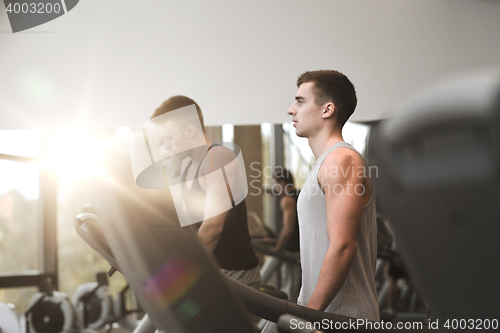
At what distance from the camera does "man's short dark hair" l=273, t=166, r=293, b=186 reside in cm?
454

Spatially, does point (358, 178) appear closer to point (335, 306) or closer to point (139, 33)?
point (335, 306)

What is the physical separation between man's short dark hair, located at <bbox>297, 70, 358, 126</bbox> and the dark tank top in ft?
1.62

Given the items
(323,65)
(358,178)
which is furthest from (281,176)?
(358,178)

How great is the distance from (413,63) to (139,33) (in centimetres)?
230

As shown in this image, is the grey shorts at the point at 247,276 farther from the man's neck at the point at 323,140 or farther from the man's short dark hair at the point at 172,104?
the man's short dark hair at the point at 172,104

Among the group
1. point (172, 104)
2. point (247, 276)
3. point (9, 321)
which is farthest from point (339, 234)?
point (9, 321)

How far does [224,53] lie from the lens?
A: 3.49 meters

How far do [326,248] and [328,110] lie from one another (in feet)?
1.56

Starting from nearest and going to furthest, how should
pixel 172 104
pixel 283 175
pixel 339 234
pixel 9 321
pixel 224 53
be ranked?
pixel 339 234, pixel 172 104, pixel 9 321, pixel 224 53, pixel 283 175

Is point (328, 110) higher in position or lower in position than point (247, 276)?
higher

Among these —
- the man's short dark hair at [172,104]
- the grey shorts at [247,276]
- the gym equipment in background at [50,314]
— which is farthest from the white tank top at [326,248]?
the gym equipment in background at [50,314]

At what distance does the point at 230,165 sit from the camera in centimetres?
167

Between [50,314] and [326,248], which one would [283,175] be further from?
[326,248]

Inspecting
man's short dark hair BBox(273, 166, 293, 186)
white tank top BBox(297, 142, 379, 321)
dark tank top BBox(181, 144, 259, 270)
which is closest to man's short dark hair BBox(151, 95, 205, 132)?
dark tank top BBox(181, 144, 259, 270)
